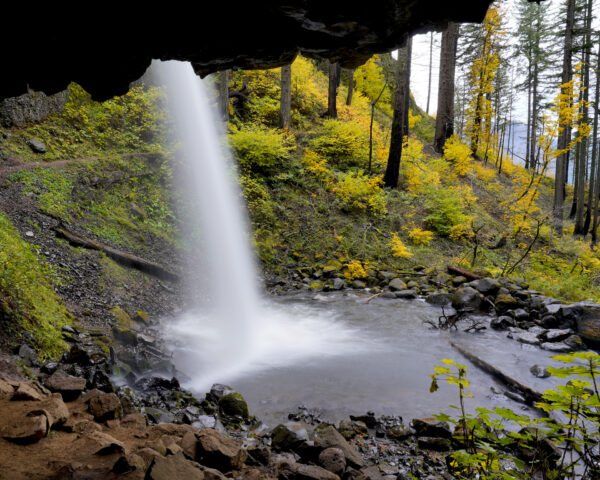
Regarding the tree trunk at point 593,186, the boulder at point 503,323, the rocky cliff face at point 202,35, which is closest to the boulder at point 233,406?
the rocky cliff face at point 202,35

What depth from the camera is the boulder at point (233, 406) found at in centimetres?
447

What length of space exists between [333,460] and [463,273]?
9017mm

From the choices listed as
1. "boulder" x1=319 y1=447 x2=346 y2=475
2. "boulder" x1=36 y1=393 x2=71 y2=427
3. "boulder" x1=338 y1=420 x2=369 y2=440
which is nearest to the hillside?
"boulder" x1=36 y1=393 x2=71 y2=427

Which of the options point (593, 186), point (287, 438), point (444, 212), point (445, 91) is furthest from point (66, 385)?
point (593, 186)

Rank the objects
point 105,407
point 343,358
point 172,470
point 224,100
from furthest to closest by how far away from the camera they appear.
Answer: point 224,100
point 343,358
point 105,407
point 172,470

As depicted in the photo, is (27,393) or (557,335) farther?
(557,335)

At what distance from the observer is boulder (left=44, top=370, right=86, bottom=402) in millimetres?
3707

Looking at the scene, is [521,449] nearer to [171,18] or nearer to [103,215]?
[171,18]

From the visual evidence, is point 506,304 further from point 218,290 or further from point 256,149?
point 256,149

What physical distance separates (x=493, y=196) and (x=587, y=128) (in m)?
6.17

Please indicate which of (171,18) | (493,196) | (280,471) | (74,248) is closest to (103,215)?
(74,248)

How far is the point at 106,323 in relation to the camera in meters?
6.05

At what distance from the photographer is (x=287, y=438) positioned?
3.80m

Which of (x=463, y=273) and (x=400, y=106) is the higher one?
(x=400, y=106)
